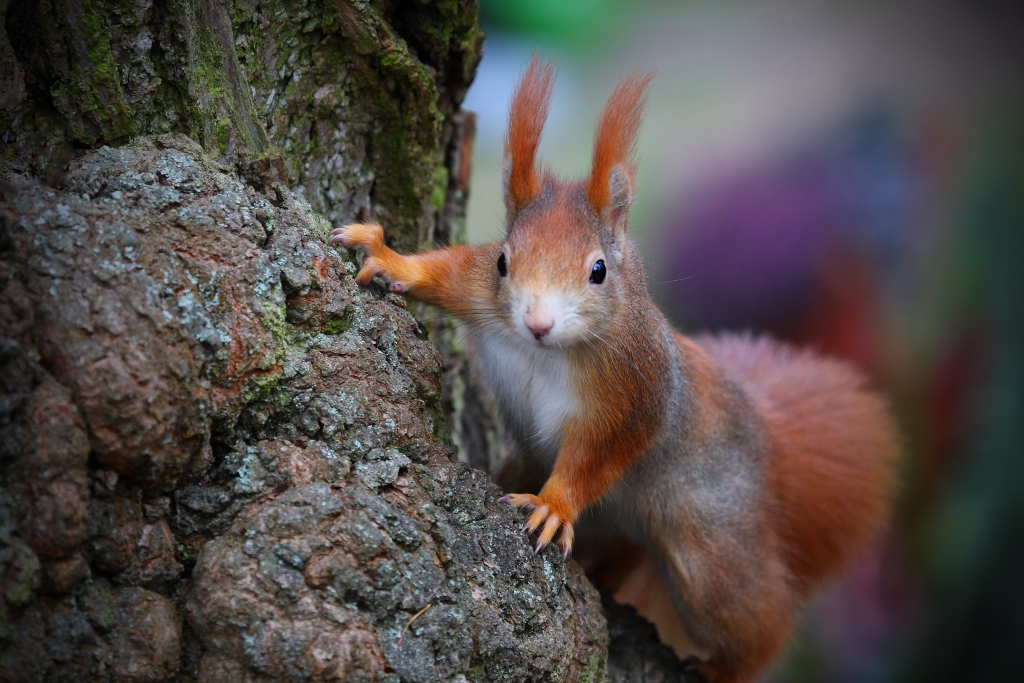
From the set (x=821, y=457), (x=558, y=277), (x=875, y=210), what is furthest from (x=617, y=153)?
(x=875, y=210)

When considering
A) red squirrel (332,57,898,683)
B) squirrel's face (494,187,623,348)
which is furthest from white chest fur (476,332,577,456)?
squirrel's face (494,187,623,348)

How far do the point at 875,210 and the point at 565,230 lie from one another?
2.08 meters

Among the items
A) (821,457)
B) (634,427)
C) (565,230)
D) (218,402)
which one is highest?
(565,230)

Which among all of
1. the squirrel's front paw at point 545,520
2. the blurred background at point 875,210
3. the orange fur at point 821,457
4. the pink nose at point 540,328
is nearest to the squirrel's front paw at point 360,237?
the pink nose at point 540,328

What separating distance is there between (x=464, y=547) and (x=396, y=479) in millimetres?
150

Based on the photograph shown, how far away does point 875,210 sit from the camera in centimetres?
306

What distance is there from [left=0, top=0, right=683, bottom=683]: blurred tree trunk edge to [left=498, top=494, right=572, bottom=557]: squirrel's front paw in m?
0.03

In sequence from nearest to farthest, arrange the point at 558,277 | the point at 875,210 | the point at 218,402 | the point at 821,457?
the point at 218,402 → the point at 558,277 → the point at 821,457 → the point at 875,210

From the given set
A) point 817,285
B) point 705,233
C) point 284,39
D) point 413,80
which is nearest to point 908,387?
point 817,285

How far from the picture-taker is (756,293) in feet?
10.0

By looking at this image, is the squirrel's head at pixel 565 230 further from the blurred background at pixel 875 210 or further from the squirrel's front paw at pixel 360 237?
the blurred background at pixel 875 210

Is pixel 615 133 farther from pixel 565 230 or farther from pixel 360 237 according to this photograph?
pixel 360 237

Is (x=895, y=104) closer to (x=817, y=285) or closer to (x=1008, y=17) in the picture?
(x=1008, y=17)

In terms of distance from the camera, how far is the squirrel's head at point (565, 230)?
4.57 feet
